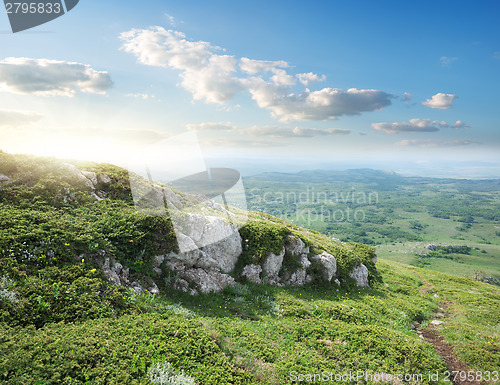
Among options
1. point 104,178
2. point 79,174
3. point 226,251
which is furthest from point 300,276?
point 79,174

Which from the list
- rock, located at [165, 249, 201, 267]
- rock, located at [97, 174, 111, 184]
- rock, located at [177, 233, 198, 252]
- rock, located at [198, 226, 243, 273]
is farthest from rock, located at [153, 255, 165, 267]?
rock, located at [97, 174, 111, 184]

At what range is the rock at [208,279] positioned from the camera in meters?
15.7

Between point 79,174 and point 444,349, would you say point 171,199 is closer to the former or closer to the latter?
point 79,174

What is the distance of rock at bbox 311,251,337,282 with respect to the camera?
2217 centimetres

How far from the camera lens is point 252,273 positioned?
62.2 ft

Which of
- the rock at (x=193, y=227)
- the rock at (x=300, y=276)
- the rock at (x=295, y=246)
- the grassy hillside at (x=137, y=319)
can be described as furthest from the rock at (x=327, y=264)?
the rock at (x=193, y=227)

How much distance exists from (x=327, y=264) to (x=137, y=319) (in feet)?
54.8

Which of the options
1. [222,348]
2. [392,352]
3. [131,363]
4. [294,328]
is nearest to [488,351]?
[392,352]

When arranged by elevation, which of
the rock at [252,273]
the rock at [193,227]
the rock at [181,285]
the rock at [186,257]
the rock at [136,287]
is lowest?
the rock at [252,273]

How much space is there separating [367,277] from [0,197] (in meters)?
30.4

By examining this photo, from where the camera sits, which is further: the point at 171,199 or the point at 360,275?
the point at 360,275

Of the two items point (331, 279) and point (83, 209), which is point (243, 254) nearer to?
point (331, 279)

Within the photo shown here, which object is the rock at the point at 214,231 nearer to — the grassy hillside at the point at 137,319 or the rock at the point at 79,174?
the grassy hillside at the point at 137,319

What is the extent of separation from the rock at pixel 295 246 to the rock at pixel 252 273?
3.64 meters
